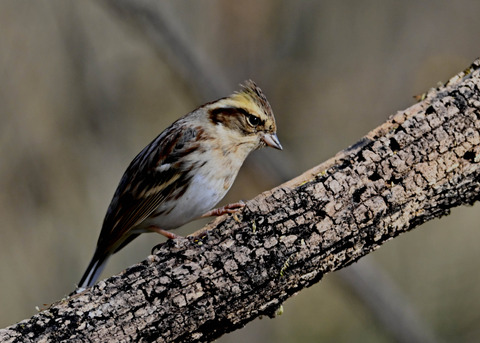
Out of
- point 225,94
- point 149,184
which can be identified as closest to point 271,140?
point 149,184

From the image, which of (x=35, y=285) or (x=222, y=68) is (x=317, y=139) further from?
(x=35, y=285)

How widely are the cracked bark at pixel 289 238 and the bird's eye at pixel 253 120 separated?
1071mm

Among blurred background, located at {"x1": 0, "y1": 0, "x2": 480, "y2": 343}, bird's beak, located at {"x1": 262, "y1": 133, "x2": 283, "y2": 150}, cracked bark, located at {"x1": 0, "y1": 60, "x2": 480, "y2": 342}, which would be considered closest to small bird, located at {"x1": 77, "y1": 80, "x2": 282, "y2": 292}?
bird's beak, located at {"x1": 262, "y1": 133, "x2": 283, "y2": 150}

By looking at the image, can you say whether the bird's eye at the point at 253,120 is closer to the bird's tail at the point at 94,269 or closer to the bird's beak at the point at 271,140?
the bird's beak at the point at 271,140

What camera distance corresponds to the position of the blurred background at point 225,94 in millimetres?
7055

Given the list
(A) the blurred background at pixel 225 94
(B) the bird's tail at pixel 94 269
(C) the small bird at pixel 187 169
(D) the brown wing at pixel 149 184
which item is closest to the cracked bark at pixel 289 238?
(C) the small bird at pixel 187 169

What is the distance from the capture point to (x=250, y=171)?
787cm

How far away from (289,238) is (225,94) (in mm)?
4191

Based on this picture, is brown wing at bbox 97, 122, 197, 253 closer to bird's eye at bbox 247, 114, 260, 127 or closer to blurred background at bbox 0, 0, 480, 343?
bird's eye at bbox 247, 114, 260, 127

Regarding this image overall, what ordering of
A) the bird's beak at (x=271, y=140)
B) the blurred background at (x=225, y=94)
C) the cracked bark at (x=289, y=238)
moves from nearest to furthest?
the cracked bark at (x=289, y=238) < the bird's beak at (x=271, y=140) < the blurred background at (x=225, y=94)

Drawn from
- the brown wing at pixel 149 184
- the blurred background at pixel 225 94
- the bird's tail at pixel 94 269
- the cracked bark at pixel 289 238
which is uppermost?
the blurred background at pixel 225 94

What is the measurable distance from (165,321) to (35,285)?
454cm

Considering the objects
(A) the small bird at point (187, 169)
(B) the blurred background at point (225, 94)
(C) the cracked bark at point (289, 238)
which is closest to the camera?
(C) the cracked bark at point (289, 238)

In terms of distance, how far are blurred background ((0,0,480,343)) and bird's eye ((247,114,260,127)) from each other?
2848 millimetres
